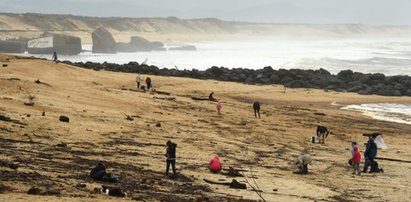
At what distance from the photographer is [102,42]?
91.4m

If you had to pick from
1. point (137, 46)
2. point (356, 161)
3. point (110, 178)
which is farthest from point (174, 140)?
point (137, 46)

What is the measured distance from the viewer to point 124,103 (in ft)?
89.2

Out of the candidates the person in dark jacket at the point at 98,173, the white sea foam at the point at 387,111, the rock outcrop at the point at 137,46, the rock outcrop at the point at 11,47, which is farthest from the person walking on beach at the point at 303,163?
the rock outcrop at the point at 137,46

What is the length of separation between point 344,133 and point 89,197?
1702cm

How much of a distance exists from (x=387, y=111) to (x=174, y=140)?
18.8 metres

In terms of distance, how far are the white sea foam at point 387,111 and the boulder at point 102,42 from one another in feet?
198

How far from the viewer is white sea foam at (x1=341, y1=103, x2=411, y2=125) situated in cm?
3165

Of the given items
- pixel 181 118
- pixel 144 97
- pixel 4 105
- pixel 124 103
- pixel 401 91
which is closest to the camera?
pixel 4 105

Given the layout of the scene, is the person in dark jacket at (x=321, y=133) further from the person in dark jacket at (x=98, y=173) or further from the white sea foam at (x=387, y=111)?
the person in dark jacket at (x=98, y=173)

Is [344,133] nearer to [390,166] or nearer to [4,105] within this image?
[390,166]

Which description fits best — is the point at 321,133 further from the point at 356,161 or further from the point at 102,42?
the point at 102,42

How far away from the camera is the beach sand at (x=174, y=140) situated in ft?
42.9

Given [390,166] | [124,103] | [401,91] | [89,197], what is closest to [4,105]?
[124,103]

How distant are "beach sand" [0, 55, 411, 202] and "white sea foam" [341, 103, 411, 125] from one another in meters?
1.22
